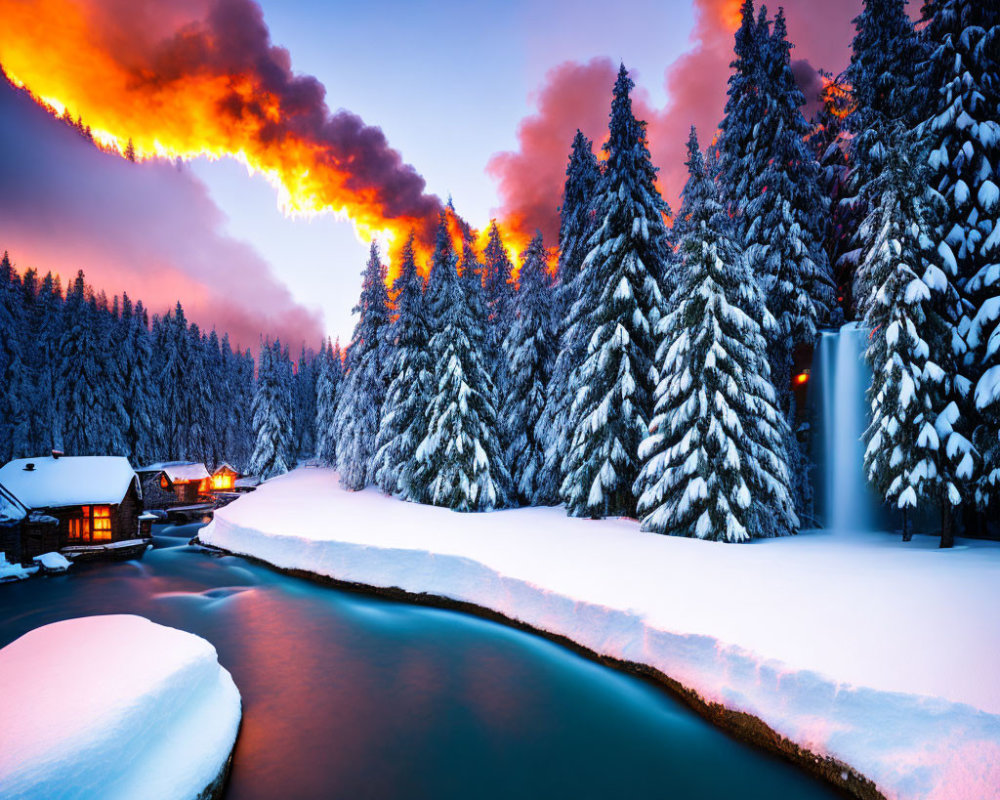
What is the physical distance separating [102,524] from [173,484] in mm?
20499

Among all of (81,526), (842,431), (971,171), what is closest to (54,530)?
(81,526)

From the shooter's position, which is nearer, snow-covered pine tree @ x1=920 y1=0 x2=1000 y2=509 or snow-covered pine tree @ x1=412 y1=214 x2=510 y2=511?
snow-covered pine tree @ x1=920 y1=0 x2=1000 y2=509

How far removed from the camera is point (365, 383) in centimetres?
3253

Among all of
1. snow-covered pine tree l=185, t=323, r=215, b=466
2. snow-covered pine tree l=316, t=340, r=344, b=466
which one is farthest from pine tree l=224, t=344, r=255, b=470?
snow-covered pine tree l=316, t=340, r=344, b=466

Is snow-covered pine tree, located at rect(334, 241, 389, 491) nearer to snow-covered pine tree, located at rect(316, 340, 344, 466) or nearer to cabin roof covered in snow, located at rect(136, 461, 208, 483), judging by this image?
cabin roof covered in snow, located at rect(136, 461, 208, 483)

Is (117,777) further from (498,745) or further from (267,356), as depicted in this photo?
Answer: (267,356)

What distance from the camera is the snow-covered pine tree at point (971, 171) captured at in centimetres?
1316

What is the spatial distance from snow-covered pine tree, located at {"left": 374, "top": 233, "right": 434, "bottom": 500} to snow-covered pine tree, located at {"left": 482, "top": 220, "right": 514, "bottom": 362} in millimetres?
5305

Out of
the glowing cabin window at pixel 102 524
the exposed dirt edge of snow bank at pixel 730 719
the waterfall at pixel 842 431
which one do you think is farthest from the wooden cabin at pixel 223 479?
the waterfall at pixel 842 431

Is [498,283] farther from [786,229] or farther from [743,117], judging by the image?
[786,229]

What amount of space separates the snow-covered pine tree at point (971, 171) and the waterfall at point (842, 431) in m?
5.37

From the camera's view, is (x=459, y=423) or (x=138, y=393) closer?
(x=459, y=423)

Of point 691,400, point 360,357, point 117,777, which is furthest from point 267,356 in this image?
point 117,777

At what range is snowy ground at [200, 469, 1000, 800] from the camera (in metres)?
5.89
